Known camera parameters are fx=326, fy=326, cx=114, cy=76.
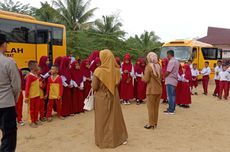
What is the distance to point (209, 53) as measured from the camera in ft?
68.1

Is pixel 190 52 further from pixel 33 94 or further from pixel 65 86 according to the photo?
pixel 33 94

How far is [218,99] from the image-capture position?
12797 millimetres

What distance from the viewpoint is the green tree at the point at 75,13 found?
1181 inches

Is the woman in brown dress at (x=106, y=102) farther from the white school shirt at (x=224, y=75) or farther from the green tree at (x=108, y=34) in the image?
the green tree at (x=108, y=34)

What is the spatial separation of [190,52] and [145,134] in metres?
13.1

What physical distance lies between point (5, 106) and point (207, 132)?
4425 millimetres

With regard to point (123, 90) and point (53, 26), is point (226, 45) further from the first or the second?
point (123, 90)

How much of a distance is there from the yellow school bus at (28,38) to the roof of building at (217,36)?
26.7 m

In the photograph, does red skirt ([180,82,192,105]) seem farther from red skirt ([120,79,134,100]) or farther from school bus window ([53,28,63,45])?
school bus window ([53,28,63,45])

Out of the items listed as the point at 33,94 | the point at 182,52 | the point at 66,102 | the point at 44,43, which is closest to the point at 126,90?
the point at 66,102

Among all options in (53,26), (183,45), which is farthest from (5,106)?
(183,45)

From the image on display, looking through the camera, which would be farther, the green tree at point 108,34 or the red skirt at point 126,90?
the green tree at point 108,34

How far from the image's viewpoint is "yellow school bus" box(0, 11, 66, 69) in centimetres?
1566

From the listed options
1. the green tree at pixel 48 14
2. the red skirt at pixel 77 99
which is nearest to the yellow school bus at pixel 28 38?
the red skirt at pixel 77 99
